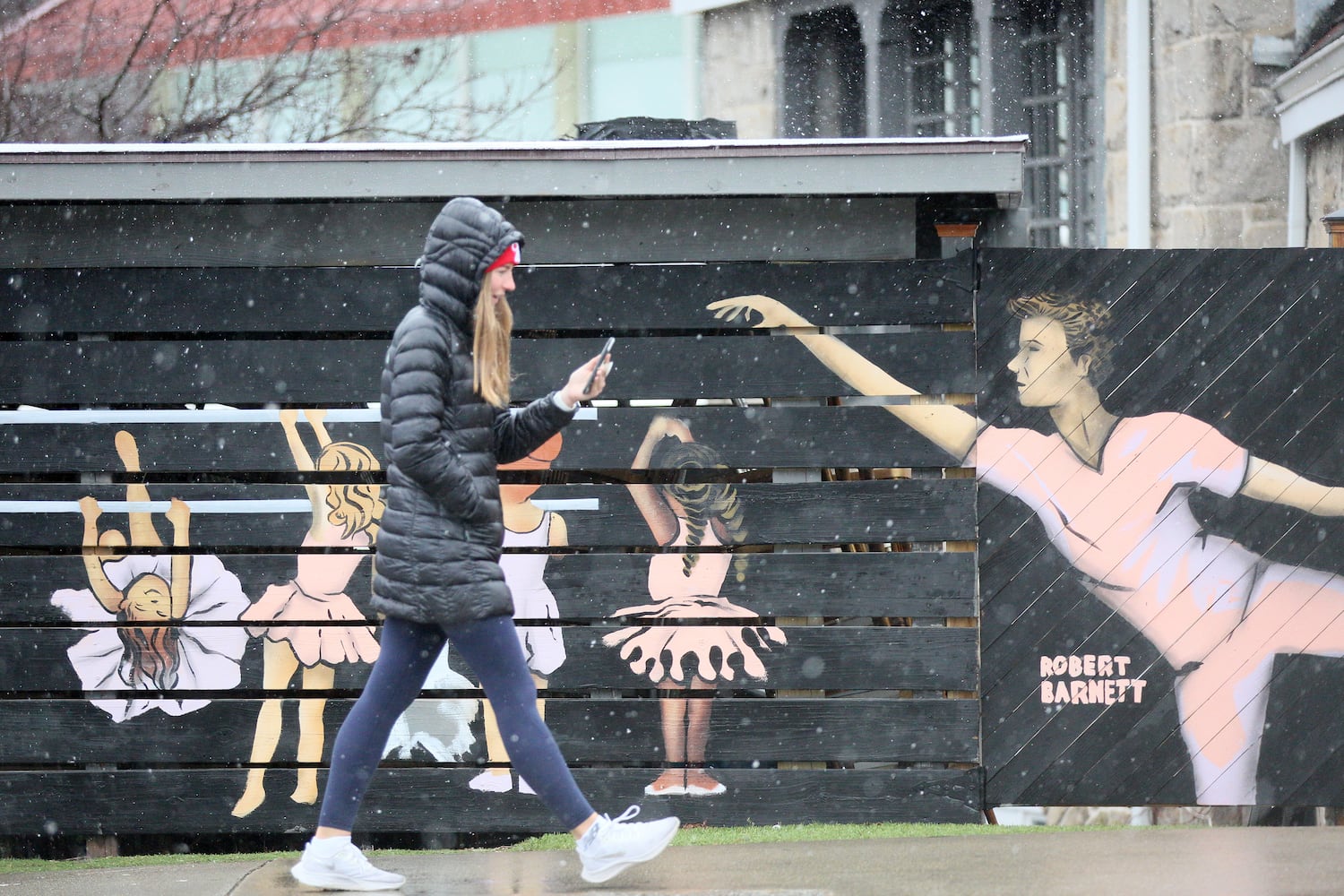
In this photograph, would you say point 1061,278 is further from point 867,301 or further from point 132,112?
point 132,112

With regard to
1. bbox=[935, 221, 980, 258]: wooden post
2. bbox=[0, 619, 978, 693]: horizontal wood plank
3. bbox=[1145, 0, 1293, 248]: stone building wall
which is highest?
bbox=[1145, 0, 1293, 248]: stone building wall

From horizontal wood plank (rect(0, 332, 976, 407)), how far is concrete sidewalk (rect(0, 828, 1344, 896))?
5.36 feet

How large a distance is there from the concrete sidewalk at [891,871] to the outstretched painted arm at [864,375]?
1419 millimetres

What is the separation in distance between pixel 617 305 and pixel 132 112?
7909 millimetres

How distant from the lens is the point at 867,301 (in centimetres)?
518

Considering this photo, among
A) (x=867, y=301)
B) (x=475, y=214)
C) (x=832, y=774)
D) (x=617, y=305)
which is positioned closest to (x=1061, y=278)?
(x=867, y=301)

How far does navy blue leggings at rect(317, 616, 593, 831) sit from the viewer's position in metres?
3.94

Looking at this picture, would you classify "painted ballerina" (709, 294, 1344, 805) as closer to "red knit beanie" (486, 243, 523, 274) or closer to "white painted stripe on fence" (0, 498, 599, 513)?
"white painted stripe on fence" (0, 498, 599, 513)

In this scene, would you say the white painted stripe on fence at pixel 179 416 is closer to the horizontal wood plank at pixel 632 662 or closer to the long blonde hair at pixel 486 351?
the horizontal wood plank at pixel 632 662

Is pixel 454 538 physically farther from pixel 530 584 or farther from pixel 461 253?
pixel 530 584

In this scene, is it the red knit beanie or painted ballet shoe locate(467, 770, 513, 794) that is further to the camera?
painted ballet shoe locate(467, 770, 513, 794)

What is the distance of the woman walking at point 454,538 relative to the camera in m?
3.89

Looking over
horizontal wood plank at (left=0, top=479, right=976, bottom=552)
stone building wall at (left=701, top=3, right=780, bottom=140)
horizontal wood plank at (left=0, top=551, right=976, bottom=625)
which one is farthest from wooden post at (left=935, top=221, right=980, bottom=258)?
stone building wall at (left=701, top=3, right=780, bottom=140)

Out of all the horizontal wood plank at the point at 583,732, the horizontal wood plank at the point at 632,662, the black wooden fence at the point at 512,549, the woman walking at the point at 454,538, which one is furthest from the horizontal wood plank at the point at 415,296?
the horizontal wood plank at the point at 583,732
